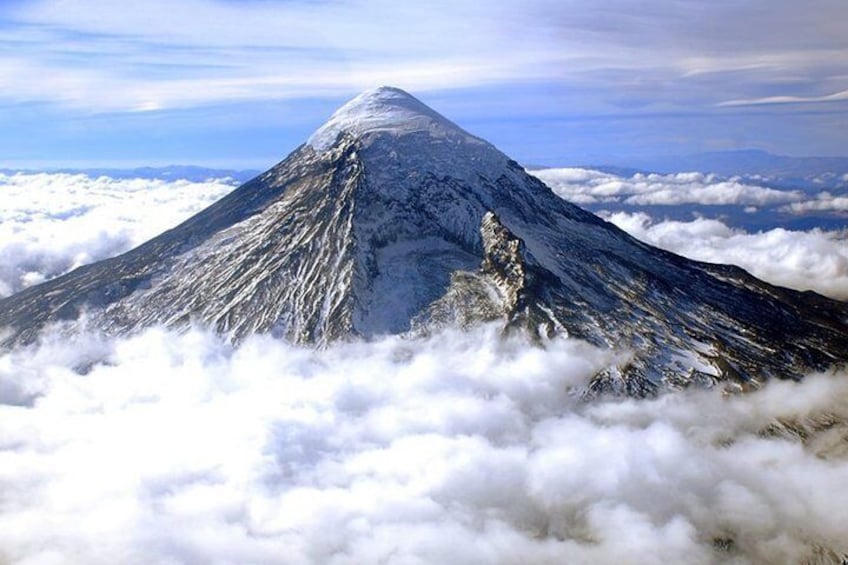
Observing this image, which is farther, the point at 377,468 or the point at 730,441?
the point at 730,441

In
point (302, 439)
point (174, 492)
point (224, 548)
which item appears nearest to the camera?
point (224, 548)

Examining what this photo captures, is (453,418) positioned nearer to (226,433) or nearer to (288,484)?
(288,484)

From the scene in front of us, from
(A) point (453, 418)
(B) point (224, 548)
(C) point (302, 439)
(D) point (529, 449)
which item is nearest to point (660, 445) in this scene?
(D) point (529, 449)

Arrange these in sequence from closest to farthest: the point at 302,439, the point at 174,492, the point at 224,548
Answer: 1. the point at 224,548
2. the point at 174,492
3. the point at 302,439

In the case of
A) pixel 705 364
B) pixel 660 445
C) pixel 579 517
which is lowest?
pixel 579 517

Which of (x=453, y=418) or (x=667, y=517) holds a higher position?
(x=453, y=418)

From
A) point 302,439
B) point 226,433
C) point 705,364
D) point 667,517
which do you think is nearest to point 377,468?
point 302,439

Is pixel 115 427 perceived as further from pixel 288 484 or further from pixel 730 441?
pixel 730 441
